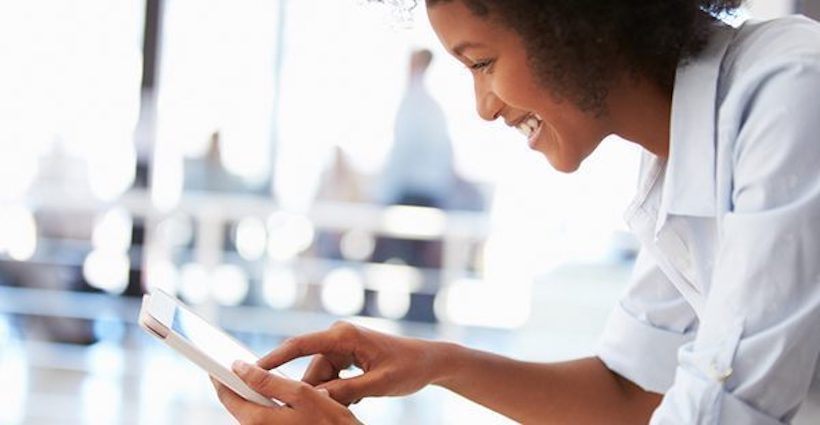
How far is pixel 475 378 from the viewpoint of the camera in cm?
126

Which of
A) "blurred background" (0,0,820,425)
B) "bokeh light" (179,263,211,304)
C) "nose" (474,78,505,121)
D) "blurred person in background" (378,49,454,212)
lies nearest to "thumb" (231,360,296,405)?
"nose" (474,78,505,121)

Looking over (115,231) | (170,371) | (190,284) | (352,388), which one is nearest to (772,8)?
(352,388)

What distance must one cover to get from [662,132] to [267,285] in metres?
4.55

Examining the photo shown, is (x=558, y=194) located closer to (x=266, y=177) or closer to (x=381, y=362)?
(x=266, y=177)

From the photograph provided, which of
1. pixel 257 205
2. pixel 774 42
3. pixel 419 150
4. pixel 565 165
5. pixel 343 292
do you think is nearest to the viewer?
pixel 774 42

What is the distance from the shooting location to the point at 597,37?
40.2 inches

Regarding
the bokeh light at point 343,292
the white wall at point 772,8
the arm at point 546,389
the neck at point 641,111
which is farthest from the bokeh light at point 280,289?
the neck at point 641,111

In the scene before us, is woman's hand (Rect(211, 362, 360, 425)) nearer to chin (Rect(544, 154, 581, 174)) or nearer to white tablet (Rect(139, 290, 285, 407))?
white tablet (Rect(139, 290, 285, 407))

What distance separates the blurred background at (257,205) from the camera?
4477 millimetres

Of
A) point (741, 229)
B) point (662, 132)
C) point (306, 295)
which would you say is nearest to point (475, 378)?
point (662, 132)

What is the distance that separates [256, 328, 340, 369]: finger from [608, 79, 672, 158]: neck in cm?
32

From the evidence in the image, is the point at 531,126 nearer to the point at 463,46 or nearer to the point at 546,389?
the point at 463,46

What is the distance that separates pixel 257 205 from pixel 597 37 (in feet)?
10.9

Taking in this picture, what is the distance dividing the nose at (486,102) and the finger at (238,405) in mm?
314
